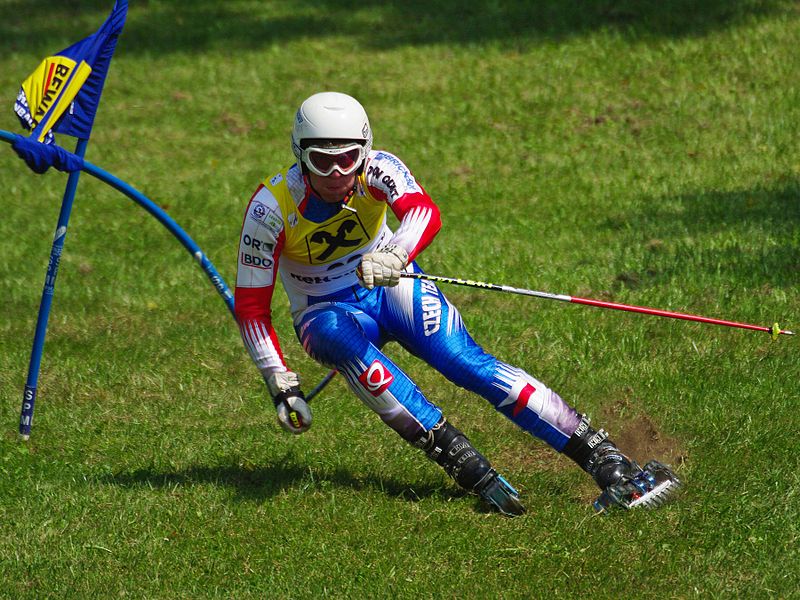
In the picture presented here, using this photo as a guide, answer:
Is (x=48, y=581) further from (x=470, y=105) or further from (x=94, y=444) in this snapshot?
(x=470, y=105)

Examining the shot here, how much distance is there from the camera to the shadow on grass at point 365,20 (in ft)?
56.6

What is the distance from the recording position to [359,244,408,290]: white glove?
250 inches

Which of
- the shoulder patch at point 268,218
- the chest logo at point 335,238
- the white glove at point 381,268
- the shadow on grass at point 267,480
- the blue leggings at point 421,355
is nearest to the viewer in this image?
the white glove at point 381,268

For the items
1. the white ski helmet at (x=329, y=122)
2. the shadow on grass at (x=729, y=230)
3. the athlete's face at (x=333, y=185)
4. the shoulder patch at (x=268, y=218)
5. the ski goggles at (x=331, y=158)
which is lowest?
the shadow on grass at (x=729, y=230)

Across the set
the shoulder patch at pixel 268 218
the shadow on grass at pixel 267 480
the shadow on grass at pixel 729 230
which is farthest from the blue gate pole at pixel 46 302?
the shadow on grass at pixel 729 230

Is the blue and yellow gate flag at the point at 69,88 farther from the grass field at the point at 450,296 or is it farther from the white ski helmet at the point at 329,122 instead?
the grass field at the point at 450,296

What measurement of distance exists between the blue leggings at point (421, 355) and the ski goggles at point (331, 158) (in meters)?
0.84

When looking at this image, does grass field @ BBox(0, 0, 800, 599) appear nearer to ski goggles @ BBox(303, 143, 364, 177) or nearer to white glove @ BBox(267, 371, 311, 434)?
white glove @ BBox(267, 371, 311, 434)

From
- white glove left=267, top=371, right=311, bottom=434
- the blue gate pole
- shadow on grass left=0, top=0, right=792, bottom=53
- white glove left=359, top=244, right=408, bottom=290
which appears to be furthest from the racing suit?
shadow on grass left=0, top=0, right=792, bottom=53

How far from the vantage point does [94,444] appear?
8.14 m

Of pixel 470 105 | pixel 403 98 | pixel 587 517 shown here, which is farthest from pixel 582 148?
pixel 587 517

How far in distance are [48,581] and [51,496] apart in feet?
3.52

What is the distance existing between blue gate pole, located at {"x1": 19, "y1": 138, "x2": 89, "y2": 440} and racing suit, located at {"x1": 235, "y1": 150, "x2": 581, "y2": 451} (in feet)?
5.36

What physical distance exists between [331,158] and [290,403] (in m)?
1.46
